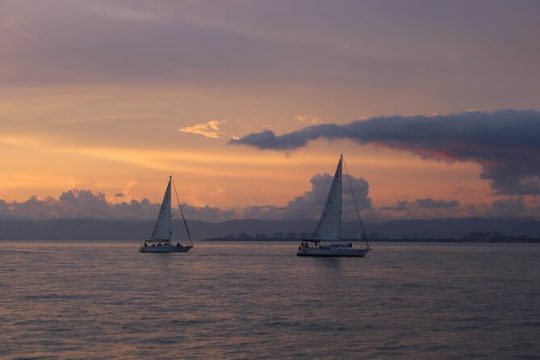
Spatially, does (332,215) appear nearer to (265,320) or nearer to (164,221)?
(164,221)

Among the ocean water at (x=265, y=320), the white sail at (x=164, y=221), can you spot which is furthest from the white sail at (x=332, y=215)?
the ocean water at (x=265, y=320)

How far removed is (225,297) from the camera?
63.9 metres

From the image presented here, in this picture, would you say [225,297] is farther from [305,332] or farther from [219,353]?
[219,353]

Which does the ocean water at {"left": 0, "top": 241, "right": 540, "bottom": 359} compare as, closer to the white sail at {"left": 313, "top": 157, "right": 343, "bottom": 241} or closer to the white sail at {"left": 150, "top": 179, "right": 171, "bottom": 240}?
the white sail at {"left": 313, "top": 157, "right": 343, "bottom": 241}

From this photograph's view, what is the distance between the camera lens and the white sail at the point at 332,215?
134m

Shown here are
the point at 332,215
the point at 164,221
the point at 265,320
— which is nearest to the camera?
the point at 265,320

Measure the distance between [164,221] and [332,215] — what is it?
51.2 m

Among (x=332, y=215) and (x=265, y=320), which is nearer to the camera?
(x=265, y=320)

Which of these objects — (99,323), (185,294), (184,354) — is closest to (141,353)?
(184,354)

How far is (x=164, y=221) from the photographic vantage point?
168m

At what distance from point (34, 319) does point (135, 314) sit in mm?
7131

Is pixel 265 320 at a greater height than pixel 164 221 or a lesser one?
lesser

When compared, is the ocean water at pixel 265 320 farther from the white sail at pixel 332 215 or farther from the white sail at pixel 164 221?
the white sail at pixel 164 221

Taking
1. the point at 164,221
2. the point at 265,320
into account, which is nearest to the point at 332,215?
the point at 164,221
